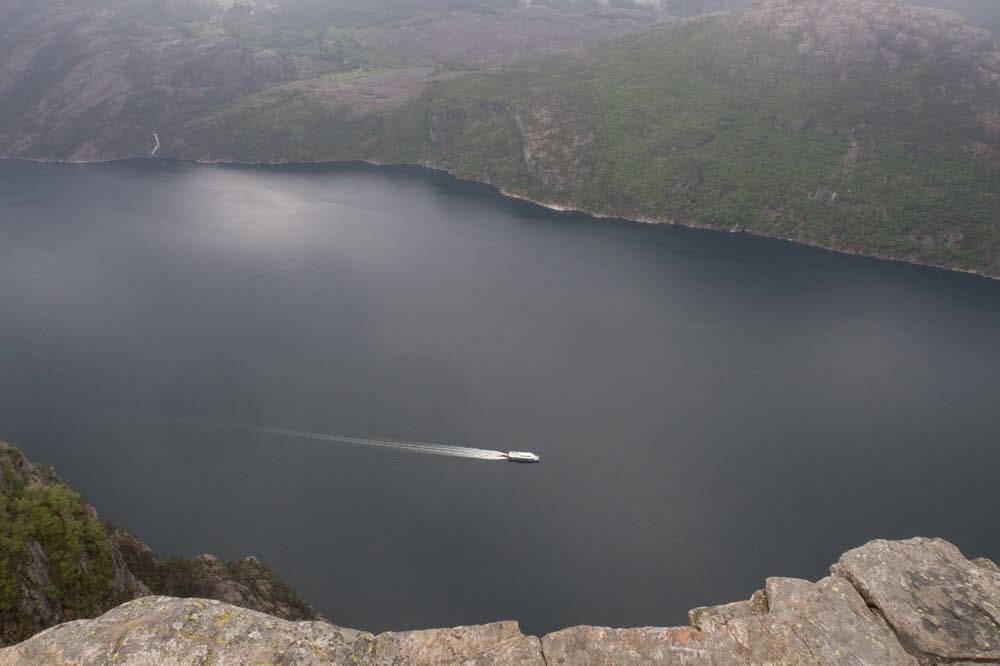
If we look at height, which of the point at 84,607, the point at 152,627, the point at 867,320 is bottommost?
the point at 867,320

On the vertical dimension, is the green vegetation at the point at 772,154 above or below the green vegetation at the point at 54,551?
below

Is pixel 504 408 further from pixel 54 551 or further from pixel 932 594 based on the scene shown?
pixel 932 594

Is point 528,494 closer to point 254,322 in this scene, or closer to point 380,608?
point 380,608

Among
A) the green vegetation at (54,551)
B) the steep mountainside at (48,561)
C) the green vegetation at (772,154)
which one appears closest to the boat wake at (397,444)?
the steep mountainside at (48,561)

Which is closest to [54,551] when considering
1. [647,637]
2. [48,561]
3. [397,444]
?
[48,561]

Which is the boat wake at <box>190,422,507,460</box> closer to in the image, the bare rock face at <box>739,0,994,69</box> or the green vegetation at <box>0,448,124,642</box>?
the green vegetation at <box>0,448,124,642</box>

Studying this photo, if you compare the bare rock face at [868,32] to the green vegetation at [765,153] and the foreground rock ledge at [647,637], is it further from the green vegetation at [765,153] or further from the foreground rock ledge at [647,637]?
the foreground rock ledge at [647,637]

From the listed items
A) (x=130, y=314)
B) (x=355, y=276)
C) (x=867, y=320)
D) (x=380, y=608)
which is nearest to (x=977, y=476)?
(x=867, y=320)
